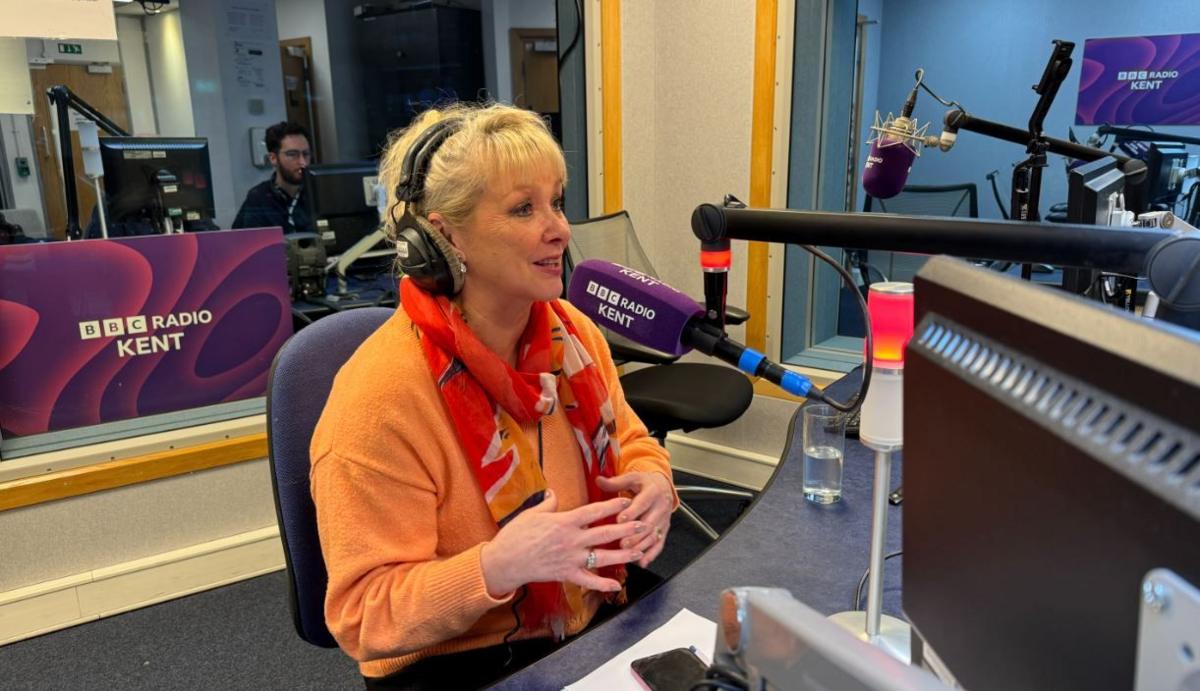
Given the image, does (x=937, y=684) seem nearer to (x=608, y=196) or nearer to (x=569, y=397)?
(x=569, y=397)

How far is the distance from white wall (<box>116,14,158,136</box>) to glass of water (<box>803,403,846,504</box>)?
2644 mm

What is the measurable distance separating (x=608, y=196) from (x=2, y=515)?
221 centimetres

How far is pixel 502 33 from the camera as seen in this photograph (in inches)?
179

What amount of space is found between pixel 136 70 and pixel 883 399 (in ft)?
11.6

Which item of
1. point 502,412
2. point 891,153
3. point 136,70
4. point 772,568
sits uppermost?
point 136,70

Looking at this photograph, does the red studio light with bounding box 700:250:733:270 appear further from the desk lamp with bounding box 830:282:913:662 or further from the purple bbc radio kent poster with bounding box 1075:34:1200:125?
the purple bbc radio kent poster with bounding box 1075:34:1200:125

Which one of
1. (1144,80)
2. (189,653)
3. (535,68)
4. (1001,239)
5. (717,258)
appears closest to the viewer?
(1001,239)

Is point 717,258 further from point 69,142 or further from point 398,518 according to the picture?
point 69,142

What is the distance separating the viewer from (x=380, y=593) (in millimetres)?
1050

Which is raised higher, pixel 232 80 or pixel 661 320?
pixel 232 80

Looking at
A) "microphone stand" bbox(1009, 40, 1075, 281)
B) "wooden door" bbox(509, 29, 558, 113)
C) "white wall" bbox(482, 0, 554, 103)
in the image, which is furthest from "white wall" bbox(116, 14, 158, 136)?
"microphone stand" bbox(1009, 40, 1075, 281)

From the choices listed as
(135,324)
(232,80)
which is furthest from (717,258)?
(232,80)

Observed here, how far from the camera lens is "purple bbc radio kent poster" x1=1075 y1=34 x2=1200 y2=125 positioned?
3.47 m

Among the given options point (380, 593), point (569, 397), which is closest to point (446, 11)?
point (569, 397)
